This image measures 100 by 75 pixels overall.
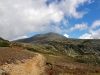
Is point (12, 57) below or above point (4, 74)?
above

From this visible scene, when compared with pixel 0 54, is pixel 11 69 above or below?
below

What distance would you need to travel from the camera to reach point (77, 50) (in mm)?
197375

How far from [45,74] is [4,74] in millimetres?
8390

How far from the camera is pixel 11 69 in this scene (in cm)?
3888

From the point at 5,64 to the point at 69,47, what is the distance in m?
158

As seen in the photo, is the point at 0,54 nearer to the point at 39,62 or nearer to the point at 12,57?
the point at 12,57

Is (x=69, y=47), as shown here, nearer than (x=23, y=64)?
No

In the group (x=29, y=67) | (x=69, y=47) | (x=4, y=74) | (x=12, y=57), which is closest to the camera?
(x=4, y=74)

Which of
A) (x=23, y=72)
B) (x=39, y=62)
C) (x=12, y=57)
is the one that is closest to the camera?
(x=23, y=72)

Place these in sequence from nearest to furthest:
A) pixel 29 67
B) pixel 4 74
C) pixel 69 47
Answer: pixel 4 74 < pixel 29 67 < pixel 69 47

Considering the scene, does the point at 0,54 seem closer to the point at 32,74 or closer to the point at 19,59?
the point at 19,59

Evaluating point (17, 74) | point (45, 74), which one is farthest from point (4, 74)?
point (45, 74)

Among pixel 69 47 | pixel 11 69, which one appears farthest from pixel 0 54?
pixel 69 47

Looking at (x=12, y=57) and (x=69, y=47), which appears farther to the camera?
(x=69, y=47)
